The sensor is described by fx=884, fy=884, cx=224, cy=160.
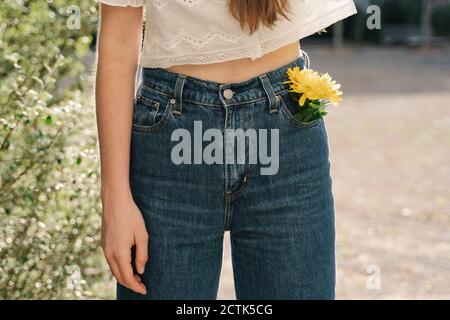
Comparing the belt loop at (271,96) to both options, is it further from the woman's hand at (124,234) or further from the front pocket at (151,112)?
the woman's hand at (124,234)

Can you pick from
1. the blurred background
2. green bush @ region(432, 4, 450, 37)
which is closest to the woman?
the blurred background

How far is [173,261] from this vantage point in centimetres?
166

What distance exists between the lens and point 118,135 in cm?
163

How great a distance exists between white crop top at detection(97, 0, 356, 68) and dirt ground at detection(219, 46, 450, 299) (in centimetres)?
301

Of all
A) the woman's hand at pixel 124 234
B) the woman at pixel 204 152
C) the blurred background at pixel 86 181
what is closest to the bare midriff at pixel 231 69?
the woman at pixel 204 152

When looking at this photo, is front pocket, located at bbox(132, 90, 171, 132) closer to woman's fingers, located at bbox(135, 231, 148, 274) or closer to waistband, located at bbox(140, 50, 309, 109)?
waistband, located at bbox(140, 50, 309, 109)

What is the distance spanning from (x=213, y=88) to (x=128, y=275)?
1.26ft

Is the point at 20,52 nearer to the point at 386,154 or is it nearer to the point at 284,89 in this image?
the point at 284,89

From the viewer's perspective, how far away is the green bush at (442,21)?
78.1 feet

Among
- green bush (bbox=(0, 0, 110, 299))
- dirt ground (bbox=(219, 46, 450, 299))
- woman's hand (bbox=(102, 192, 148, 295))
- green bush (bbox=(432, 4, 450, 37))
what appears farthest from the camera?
green bush (bbox=(432, 4, 450, 37))

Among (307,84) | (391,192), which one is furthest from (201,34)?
(391,192)

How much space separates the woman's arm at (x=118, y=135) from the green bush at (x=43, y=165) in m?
1.11

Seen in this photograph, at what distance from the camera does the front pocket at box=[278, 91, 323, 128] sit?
5.50 ft
